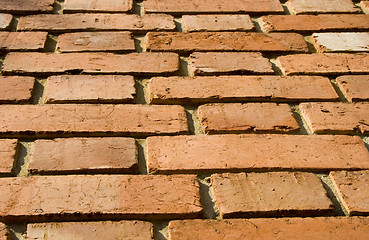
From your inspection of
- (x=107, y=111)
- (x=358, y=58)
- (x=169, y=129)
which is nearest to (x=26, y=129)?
(x=107, y=111)

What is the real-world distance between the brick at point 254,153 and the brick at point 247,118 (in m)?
0.03

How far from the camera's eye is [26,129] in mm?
1093

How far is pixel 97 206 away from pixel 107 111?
0.91 feet

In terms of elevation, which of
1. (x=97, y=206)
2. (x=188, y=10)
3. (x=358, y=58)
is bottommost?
(x=97, y=206)

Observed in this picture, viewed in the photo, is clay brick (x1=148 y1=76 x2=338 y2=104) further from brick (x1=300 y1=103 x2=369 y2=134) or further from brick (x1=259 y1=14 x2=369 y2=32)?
brick (x1=259 y1=14 x2=369 y2=32)

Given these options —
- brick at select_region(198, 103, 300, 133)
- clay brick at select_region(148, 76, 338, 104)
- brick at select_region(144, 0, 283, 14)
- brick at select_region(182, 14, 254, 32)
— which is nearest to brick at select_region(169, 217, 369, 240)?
brick at select_region(198, 103, 300, 133)

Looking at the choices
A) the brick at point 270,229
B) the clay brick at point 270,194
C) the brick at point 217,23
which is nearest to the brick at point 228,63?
the brick at point 217,23

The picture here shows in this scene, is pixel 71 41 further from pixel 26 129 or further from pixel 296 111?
pixel 296 111

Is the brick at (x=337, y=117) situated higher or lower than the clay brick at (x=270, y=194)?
higher

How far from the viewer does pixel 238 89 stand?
1.23m

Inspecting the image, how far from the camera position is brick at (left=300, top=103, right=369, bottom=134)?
1.16 meters

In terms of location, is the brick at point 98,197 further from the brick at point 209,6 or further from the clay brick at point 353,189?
the brick at point 209,6

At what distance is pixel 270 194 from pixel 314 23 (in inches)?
28.7

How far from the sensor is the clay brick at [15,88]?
3.83 ft
